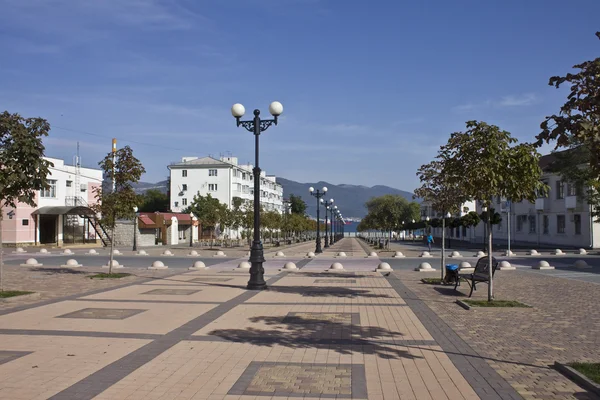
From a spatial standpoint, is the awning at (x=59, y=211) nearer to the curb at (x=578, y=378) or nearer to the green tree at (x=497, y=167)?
the green tree at (x=497, y=167)

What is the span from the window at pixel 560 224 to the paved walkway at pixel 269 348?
4138 cm

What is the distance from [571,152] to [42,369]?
1622 inches

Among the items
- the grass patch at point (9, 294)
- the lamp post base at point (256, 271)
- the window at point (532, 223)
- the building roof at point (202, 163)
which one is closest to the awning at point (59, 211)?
the grass patch at point (9, 294)

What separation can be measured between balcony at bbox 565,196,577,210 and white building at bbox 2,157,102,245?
136 ft

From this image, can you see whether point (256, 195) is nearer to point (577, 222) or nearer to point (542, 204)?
point (577, 222)

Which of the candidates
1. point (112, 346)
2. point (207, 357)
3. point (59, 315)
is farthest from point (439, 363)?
point (59, 315)

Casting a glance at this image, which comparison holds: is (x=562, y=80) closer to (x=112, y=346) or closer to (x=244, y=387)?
(x=244, y=387)

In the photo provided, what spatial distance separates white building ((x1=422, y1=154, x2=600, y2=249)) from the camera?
149ft

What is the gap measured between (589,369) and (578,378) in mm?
407

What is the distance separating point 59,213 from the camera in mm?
46344

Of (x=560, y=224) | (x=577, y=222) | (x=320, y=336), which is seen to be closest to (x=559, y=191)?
(x=560, y=224)

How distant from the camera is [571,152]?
4006cm

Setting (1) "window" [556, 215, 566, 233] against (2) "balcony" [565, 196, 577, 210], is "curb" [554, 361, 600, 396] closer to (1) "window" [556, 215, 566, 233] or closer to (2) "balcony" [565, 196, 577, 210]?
(2) "balcony" [565, 196, 577, 210]

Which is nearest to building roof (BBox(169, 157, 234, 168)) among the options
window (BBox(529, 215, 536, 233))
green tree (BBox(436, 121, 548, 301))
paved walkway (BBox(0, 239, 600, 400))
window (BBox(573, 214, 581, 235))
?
window (BBox(529, 215, 536, 233))
